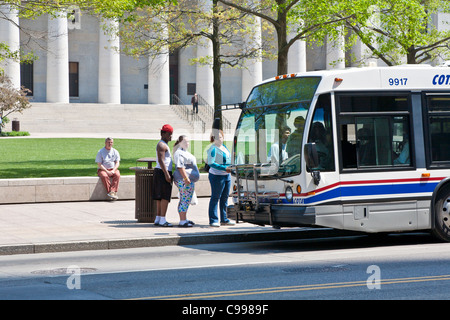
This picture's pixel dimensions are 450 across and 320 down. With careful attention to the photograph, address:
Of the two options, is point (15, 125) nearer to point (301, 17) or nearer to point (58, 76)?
point (58, 76)

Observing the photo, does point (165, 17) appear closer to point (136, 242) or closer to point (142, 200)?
point (142, 200)

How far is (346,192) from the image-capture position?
1248 centimetres

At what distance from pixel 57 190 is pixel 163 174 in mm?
6103

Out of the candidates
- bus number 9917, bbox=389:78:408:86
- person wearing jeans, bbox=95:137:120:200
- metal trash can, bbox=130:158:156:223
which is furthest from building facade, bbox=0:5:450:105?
bus number 9917, bbox=389:78:408:86

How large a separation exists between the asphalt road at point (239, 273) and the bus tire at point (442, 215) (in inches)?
9.9

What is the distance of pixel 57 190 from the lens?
20.0 meters

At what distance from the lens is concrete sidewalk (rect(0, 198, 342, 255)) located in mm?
13062

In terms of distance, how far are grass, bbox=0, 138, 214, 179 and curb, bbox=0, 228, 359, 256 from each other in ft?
34.5

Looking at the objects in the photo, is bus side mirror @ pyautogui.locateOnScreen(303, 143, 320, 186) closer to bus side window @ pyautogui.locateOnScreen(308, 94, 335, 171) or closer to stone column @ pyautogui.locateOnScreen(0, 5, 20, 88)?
bus side window @ pyautogui.locateOnScreen(308, 94, 335, 171)

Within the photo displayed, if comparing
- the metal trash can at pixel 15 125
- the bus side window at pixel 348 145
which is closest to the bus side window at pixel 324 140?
the bus side window at pixel 348 145

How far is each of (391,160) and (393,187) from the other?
0.45 metres

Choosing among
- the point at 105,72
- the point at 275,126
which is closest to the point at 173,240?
the point at 275,126
